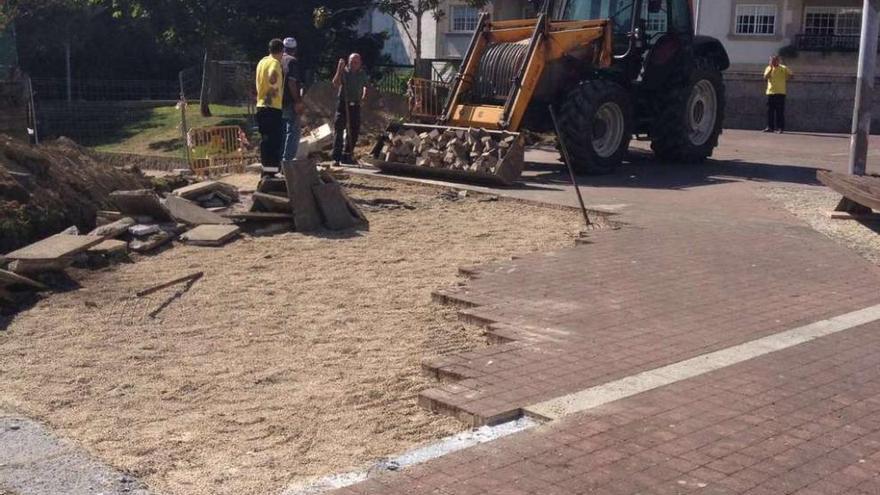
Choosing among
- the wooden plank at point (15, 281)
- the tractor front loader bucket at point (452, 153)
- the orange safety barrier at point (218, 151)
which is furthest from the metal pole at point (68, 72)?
the wooden plank at point (15, 281)

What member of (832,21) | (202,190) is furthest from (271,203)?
(832,21)

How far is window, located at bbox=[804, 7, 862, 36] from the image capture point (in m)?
32.1

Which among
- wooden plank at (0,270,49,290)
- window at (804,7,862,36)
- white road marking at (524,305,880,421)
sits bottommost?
white road marking at (524,305,880,421)

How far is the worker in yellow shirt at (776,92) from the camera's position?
26.7m

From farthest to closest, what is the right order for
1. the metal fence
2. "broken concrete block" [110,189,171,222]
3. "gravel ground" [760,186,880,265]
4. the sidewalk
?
the metal fence
"broken concrete block" [110,189,171,222]
"gravel ground" [760,186,880,265]
the sidewalk

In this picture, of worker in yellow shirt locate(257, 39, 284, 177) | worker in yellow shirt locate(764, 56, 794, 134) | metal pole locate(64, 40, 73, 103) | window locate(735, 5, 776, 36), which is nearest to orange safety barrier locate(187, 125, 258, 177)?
worker in yellow shirt locate(257, 39, 284, 177)

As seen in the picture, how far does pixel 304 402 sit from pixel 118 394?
1.16m

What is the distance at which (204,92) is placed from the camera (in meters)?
29.6

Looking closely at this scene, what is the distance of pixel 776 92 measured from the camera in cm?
2712

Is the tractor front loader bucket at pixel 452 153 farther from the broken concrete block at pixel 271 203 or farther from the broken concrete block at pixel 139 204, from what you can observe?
the broken concrete block at pixel 139 204

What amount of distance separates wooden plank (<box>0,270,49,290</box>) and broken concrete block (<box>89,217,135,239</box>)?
1417mm

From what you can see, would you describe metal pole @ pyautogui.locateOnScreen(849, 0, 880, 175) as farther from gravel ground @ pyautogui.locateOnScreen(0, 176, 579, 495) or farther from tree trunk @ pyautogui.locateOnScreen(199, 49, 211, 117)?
tree trunk @ pyautogui.locateOnScreen(199, 49, 211, 117)

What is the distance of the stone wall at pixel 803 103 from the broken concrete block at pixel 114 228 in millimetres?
23211

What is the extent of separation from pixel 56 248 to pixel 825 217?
841cm
